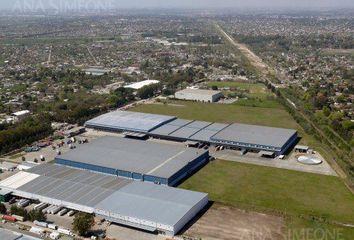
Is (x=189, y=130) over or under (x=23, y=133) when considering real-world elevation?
over

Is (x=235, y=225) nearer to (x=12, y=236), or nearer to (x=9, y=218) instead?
(x=12, y=236)

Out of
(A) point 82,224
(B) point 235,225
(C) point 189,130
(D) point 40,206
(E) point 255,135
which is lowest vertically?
(D) point 40,206

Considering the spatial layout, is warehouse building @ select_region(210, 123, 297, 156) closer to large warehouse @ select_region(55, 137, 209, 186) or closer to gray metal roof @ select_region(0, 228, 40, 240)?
large warehouse @ select_region(55, 137, 209, 186)

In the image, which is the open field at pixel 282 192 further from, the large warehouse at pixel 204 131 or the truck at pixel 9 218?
the truck at pixel 9 218

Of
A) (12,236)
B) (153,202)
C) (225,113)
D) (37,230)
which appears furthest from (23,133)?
(225,113)

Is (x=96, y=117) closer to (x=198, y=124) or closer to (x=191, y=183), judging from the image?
(x=198, y=124)

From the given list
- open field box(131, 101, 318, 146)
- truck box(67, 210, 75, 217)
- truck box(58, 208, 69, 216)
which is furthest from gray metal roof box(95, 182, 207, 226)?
open field box(131, 101, 318, 146)

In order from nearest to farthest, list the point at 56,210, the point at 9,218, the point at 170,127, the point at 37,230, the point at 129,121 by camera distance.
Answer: the point at 37,230
the point at 9,218
the point at 56,210
the point at 170,127
the point at 129,121
